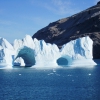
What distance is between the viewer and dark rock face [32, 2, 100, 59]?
90931 mm

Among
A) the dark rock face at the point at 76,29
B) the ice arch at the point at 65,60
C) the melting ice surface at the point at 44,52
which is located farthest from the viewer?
the dark rock face at the point at 76,29

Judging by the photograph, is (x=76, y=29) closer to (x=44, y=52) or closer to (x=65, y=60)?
(x=65, y=60)

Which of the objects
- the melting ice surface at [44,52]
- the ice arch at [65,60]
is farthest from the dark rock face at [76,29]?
the melting ice surface at [44,52]

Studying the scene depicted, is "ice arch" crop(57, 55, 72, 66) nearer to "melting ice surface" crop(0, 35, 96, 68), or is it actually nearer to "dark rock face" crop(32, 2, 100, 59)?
"melting ice surface" crop(0, 35, 96, 68)

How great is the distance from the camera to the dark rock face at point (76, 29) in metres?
90.9

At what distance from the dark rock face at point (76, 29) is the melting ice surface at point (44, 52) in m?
34.0

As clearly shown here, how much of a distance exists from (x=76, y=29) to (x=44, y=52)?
189 feet

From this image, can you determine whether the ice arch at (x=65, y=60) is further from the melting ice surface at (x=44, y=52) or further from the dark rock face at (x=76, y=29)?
the dark rock face at (x=76, y=29)

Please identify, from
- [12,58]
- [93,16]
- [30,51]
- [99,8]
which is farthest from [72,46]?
[99,8]

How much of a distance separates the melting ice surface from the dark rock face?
3404cm

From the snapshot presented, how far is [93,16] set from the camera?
103750 mm

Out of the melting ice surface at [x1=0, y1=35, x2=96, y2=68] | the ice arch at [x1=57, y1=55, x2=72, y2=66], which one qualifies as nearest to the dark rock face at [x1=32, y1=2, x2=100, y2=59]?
the ice arch at [x1=57, y1=55, x2=72, y2=66]

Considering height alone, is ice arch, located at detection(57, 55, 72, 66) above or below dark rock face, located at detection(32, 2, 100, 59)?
below

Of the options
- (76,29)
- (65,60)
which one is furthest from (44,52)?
(76,29)
